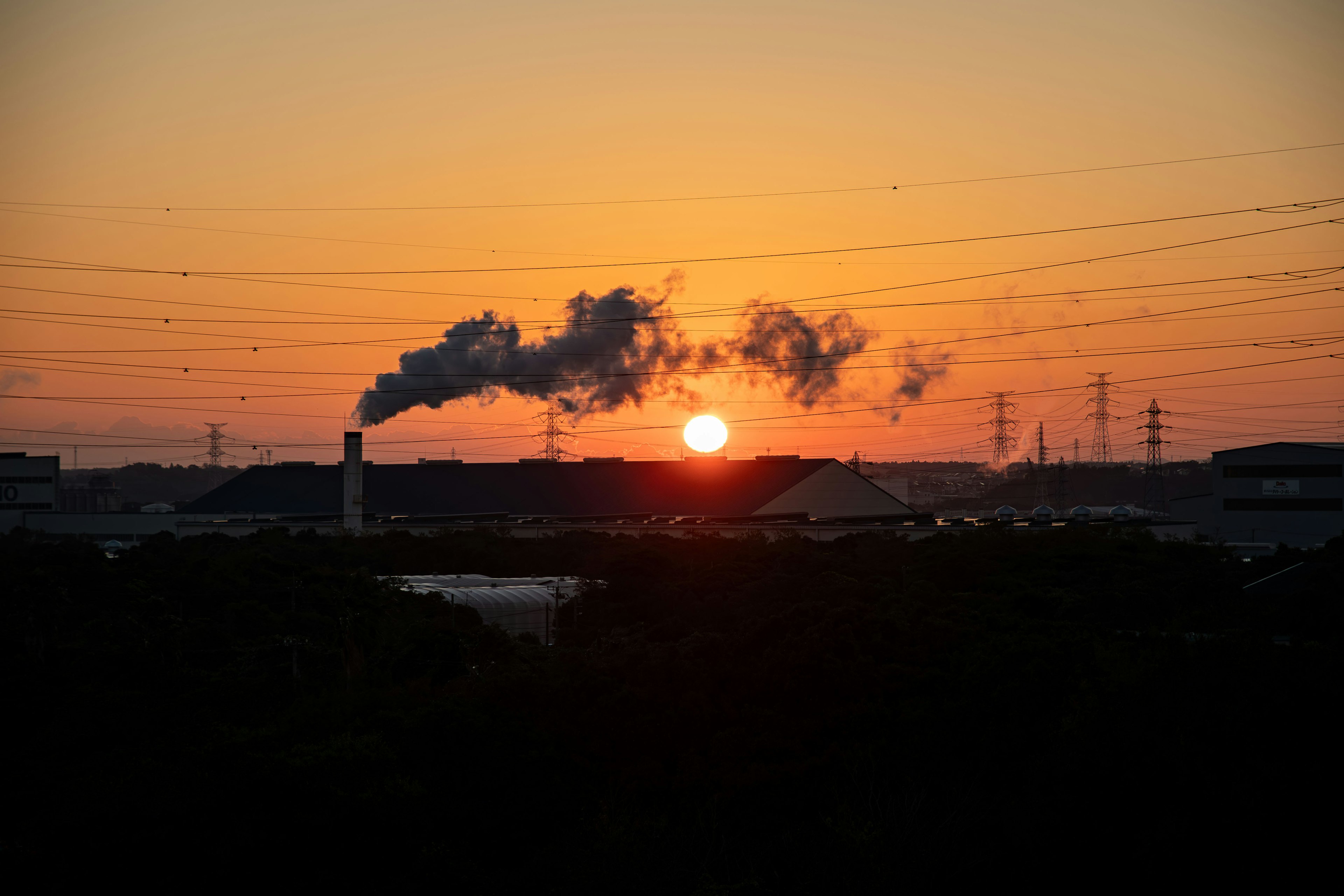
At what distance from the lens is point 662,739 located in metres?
22.2

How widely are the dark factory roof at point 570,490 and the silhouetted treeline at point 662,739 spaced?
125 ft

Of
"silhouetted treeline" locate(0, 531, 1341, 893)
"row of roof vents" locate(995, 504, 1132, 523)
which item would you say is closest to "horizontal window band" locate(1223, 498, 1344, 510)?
Answer: "row of roof vents" locate(995, 504, 1132, 523)

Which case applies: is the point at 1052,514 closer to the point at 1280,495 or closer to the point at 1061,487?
the point at 1280,495

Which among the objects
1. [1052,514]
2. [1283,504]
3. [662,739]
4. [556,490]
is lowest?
[662,739]

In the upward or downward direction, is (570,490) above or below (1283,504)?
above

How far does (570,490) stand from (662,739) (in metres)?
56.3

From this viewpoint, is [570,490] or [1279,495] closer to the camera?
[570,490]

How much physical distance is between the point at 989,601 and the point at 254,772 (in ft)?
73.9

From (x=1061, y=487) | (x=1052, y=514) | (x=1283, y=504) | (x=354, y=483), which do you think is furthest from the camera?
(x=1061, y=487)

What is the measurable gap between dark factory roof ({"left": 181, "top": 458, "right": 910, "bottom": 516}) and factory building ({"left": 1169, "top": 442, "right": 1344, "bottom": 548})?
3301 cm

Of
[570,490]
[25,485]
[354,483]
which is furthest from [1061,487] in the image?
[25,485]

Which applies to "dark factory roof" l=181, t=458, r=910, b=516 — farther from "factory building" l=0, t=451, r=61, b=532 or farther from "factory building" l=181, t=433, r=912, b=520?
"factory building" l=0, t=451, r=61, b=532

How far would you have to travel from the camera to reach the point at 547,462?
84000 mm

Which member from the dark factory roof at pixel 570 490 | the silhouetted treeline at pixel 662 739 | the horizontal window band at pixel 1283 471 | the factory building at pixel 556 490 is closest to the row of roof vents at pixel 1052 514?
the factory building at pixel 556 490
